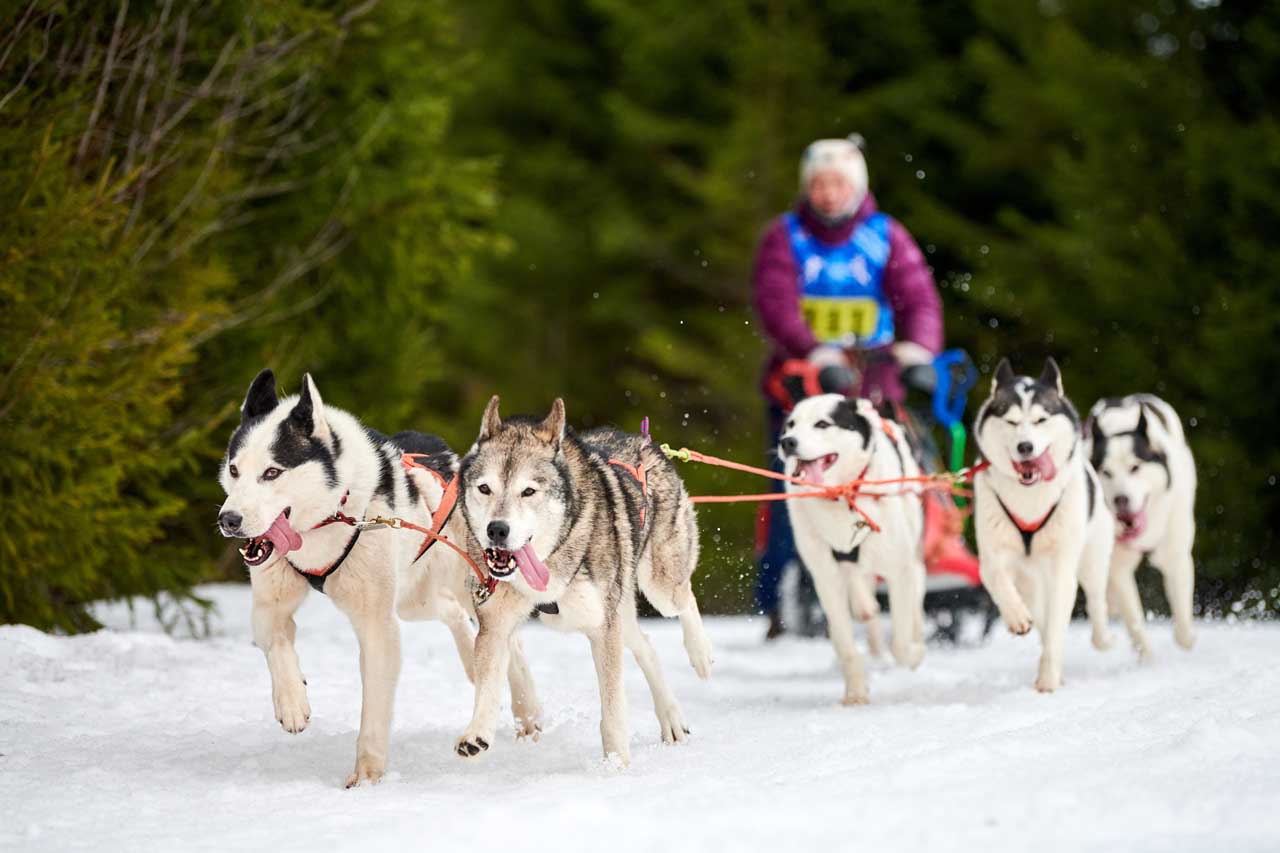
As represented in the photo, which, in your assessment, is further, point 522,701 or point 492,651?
point 522,701

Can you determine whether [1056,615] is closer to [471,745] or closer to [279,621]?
[471,745]

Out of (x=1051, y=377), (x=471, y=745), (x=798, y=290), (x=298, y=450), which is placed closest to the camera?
(x=471, y=745)

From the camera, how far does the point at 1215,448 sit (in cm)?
1238

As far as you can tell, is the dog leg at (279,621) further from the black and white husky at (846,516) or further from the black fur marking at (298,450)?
the black and white husky at (846,516)

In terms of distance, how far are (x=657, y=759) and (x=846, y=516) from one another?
Answer: 5.77 ft

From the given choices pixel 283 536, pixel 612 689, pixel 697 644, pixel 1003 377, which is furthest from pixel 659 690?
pixel 1003 377

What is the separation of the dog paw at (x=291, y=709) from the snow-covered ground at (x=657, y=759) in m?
0.17

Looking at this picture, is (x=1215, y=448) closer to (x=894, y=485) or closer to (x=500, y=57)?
(x=894, y=485)

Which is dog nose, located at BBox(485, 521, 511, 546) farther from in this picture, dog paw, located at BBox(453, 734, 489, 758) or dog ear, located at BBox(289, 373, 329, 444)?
dog ear, located at BBox(289, 373, 329, 444)

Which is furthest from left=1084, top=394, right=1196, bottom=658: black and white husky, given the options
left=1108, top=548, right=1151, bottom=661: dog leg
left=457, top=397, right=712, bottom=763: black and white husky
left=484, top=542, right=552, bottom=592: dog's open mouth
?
left=484, top=542, right=552, bottom=592: dog's open mouth

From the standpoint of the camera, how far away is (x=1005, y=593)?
6117 millimetres

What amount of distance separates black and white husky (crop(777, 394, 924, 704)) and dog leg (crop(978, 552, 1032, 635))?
350 mm

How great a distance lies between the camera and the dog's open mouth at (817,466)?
6297 mm

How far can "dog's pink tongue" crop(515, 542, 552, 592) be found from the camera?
4.43 m
